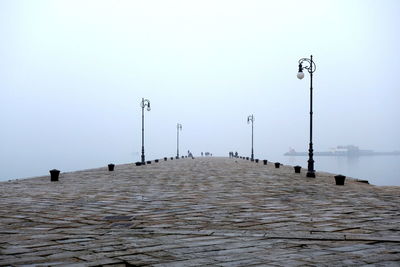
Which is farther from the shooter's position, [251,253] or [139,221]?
[139,221]

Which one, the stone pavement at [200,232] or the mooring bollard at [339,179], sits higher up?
the stone pavement at [200,232]

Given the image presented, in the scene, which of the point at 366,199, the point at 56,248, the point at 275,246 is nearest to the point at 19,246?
the point at 56,248

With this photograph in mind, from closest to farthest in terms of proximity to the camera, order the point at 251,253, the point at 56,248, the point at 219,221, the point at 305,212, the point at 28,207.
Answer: the point at 251,253 → the point at 56,248 → the point at 219,221 → the point at 305,212 → the point at 28,207

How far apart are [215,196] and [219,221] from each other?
12.7 feet

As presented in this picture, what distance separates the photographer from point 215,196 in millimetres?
10930

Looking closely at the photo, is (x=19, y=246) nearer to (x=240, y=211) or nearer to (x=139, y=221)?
(x=139, y=221)

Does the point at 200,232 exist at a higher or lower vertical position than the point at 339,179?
higher

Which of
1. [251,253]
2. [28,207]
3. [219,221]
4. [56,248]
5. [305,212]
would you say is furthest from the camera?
[28,207]

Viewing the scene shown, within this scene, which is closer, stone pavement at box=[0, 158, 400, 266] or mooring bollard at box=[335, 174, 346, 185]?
stone pavement at box=[0, 158, 400, 266]

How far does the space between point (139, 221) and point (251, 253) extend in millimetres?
2984

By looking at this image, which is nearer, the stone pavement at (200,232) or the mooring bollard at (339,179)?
the stone pavement at (200,232)

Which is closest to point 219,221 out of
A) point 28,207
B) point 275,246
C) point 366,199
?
point 275,246

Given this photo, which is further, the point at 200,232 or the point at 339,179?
the point at 339,179

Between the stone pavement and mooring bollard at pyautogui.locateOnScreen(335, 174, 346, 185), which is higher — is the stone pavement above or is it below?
above
